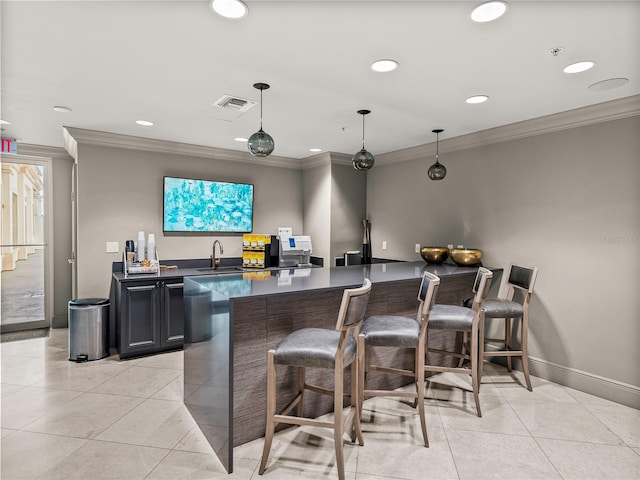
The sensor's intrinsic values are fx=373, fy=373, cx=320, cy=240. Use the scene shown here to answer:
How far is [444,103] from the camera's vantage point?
10.4 ft

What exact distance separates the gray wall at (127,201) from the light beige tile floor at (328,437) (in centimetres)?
133

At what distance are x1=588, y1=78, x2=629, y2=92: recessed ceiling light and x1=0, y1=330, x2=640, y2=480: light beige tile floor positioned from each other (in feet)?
8.11

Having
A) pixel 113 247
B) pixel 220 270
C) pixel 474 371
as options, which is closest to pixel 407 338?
pixel 474 371

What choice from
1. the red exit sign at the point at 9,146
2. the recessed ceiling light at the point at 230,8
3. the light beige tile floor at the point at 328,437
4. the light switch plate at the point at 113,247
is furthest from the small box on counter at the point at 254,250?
the recessed ceiling light at the point at 230,8

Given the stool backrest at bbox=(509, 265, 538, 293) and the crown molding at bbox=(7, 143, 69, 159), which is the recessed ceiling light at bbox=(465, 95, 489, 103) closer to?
the stool backrest at bbox=(509, 265, 538, 293)

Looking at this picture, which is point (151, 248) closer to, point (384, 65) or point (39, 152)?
point (39, 152)

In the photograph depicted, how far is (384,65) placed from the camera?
95.3 inches

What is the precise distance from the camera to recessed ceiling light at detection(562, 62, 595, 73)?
238cm

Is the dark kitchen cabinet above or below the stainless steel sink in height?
below

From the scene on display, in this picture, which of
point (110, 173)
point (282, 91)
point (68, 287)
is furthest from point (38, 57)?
point (68, 287)

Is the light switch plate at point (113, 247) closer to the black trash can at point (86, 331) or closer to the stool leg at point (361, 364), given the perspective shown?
the black trash can at point (86, 331)

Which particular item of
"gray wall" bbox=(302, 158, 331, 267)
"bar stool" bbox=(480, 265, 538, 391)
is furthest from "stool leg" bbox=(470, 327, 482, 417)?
"gray wall" bbox=(302, 158, 331, 267)

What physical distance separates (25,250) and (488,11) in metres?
5.82

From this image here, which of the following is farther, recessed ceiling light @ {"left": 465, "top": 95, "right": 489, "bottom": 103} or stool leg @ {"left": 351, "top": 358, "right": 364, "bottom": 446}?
recessed ceiling light @ {"left": 465, "top": 95, "right": 489, "bottom": 103}
